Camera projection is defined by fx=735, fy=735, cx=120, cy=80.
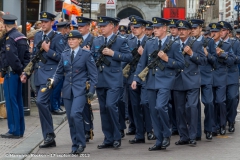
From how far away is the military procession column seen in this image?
11.1 meters

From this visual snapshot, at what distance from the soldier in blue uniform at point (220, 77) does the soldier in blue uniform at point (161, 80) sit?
232cm

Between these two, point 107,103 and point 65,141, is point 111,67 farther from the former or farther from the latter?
point 65,141

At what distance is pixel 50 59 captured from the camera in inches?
473

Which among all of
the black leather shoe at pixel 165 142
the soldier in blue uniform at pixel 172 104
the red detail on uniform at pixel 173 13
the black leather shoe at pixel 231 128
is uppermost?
the red detail on uniform at pixel 173 13

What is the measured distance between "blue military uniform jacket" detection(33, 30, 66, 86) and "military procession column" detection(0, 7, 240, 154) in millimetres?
16

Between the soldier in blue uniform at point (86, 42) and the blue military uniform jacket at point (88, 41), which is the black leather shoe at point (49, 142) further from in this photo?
the blue military uniform jacket at point (88, 41)

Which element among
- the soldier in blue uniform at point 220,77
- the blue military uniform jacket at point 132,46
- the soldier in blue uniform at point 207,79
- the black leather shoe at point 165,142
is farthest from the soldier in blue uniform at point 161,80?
the soldier in blue uniform at point 220,77

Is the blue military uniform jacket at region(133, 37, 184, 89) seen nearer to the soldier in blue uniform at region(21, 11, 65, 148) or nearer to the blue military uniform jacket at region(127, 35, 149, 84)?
the soldier in blue uniform at region(21, 11, 65, 148)

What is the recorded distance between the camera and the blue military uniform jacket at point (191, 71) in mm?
12320

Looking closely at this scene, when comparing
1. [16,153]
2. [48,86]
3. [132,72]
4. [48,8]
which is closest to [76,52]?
[48,86]

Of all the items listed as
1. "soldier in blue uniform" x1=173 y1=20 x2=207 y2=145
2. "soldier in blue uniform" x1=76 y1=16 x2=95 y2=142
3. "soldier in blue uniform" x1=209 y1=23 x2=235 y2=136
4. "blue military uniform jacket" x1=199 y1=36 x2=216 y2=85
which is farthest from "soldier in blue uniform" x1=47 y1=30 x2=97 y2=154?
"soldier in blue uniform" x1=209 y1=23 x2=235 y2=136

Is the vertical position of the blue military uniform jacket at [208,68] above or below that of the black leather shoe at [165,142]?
above

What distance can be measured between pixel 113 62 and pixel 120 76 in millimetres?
255

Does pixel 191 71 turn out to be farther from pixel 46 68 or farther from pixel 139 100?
pixel 46 68
